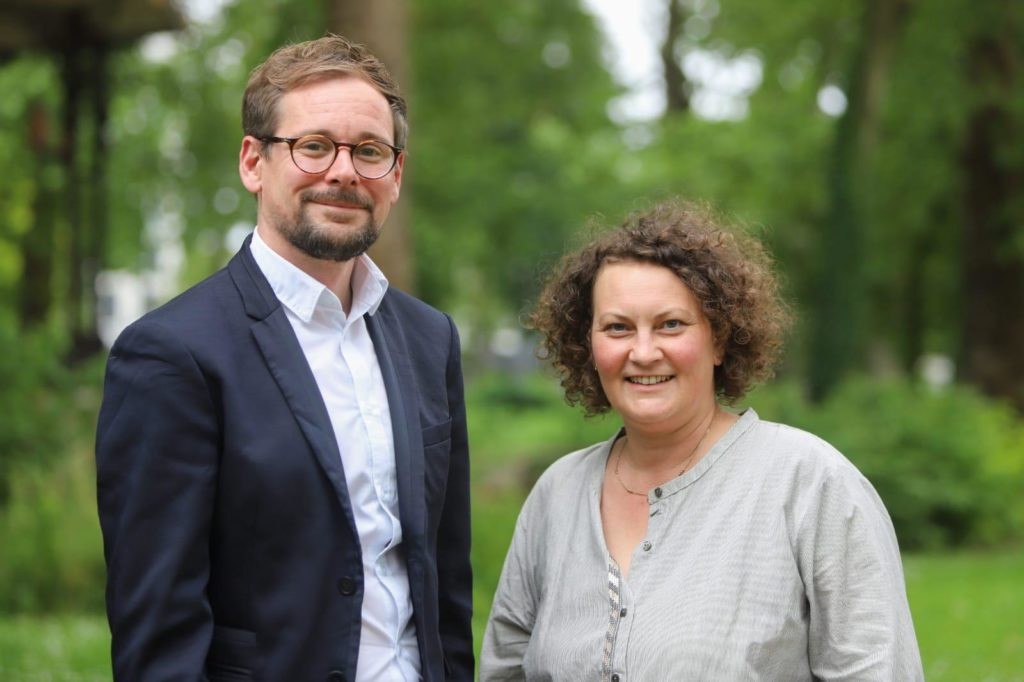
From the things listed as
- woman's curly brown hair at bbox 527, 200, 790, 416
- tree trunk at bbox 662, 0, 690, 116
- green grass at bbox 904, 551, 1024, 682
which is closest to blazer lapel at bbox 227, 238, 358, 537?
woman's curly brown hair at bbox 527, 200, 790, 416

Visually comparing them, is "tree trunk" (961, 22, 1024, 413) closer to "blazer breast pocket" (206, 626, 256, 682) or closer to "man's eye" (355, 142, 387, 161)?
"man's eye" (355, 142, 387, 161)

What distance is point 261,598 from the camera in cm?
267

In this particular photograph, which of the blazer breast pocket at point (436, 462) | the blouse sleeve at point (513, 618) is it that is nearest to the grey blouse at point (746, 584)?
the blouse sleeve at point (513, 618)

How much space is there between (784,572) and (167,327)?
1.39 metres

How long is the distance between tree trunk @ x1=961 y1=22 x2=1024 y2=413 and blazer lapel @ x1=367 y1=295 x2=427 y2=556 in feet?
56.5

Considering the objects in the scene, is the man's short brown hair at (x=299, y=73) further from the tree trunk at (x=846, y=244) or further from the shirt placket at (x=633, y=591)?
the tree trunk at (x=846, y=244)

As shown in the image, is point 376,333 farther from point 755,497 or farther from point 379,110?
point 755,497

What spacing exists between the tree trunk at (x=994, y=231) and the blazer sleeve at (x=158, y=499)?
17798 mm

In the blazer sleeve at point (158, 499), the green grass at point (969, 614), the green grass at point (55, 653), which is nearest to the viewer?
the blazer sleeve at point (158, 499)

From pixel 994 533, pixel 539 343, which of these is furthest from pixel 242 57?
pixel 539 343

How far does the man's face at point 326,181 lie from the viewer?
2.79 metres

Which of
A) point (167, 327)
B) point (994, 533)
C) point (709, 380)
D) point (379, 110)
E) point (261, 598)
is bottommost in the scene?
point (994, 533)

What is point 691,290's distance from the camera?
3.03m

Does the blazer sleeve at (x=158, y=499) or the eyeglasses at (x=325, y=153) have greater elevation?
the eyeglasses at (x=325, y=153)
